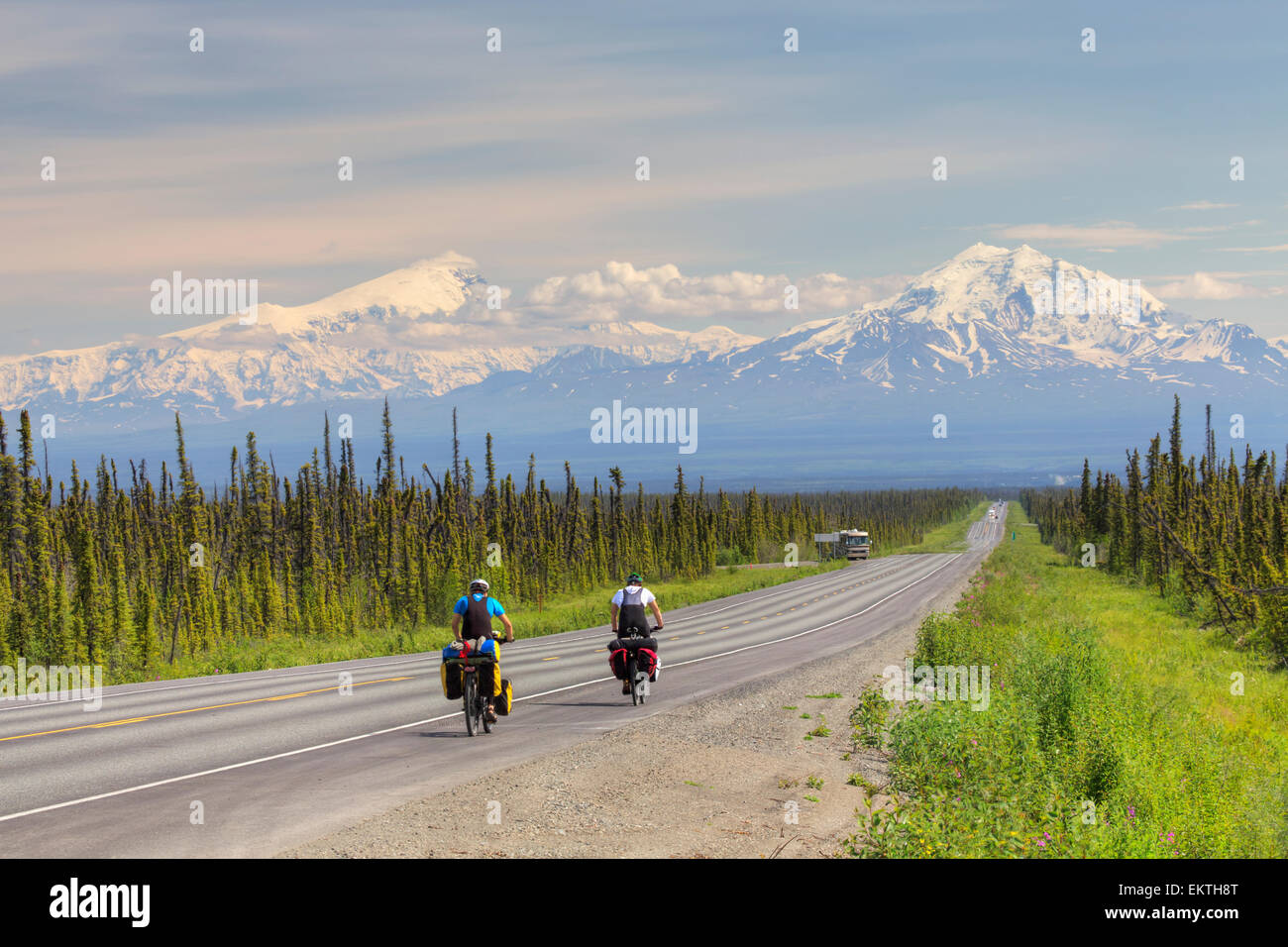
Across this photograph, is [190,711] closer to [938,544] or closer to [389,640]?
[389,640]

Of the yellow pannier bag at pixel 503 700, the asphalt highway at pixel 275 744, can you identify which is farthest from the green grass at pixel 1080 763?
the yellow pannier bag at pixel 503 700

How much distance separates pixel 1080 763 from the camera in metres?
13.8

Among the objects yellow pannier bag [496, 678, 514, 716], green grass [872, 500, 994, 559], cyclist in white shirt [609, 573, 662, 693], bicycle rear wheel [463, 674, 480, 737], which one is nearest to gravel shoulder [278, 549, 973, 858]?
→ yellow pannier bag [496, 678, 514, 716]

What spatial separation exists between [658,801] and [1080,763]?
20.9 ft

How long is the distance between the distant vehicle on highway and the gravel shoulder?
87.9 m

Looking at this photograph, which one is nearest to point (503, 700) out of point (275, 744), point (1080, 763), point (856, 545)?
point (275, 744)

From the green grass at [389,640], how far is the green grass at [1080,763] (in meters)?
7.05

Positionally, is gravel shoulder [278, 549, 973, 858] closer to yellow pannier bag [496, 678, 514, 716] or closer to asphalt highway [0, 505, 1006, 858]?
asphalt highway [0, 505, 1006, 858]

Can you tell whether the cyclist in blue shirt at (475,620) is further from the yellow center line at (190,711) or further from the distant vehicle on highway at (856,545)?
the distant vehicle on highway at (856,545)

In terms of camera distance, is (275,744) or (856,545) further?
(856,545)

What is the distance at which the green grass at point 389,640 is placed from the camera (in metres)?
27.9

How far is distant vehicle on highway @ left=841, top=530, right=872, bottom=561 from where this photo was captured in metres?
104

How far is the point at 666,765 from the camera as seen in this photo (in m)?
13.4
